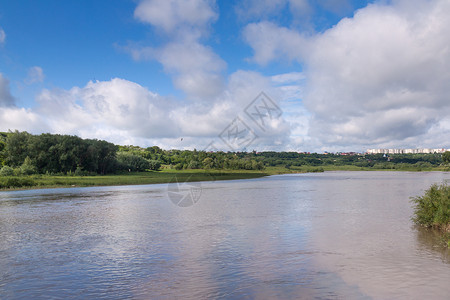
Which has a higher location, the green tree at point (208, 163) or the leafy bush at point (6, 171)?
the green tree at point (208, 163)

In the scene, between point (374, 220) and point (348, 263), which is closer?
point (348, 263)

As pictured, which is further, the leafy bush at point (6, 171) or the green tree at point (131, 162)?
the green tree at point (131, 162)

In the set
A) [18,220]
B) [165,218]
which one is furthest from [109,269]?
[18,220]

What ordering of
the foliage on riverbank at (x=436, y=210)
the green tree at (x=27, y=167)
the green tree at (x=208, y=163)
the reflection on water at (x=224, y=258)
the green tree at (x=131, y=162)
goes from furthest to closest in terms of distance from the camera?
the green tree at (x=208, y=163) → the green tree at (x=131, y=162) → the green tree at (x=27, y=167) → the foliage on riverbank at (x=436, y=210) → the reflection on water at (x=224, y=258)

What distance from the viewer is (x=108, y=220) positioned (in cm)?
2584

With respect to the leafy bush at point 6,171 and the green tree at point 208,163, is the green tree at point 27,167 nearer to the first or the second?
the leafy bush at point 6,171

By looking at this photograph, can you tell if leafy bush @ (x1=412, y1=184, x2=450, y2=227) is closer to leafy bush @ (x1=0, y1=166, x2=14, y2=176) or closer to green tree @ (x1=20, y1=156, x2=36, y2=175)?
leafy bush @ (x1=0, y1=166, x2=14, y2=176)

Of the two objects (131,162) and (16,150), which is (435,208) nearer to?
(16,150)

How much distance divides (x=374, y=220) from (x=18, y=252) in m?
21.1

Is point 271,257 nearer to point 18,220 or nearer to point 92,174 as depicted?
point 18,220

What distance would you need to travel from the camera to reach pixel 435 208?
19.1 meters

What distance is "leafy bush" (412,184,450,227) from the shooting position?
714 inches

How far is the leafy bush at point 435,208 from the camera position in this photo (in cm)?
1814

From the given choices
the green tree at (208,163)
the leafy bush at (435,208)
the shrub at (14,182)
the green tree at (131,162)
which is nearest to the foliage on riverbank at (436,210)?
the leafy bush at (435,208)
